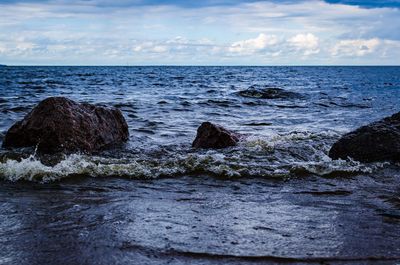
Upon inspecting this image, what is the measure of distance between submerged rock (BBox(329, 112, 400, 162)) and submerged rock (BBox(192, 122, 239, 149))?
214 centimetres

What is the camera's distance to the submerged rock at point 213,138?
31.2ft

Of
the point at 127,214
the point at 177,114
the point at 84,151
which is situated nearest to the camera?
→ the point at 127,214

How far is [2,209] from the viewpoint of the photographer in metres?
5.11

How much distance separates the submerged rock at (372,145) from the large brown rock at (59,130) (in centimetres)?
472

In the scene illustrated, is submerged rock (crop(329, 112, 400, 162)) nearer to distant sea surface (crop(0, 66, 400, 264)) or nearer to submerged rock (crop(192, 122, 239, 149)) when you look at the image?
distant sea surface (crop(0, 66, 400, 264))

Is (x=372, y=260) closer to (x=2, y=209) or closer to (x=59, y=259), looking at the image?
(x=59, y=259)

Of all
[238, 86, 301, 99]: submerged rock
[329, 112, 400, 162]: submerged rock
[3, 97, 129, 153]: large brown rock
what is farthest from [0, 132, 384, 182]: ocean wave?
[238, 86, 301, 99]: submerged rock

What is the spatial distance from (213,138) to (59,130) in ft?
10.2

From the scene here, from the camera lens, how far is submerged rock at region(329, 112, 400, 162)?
324 inches

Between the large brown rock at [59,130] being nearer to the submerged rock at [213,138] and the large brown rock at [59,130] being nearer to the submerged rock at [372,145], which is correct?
the submerged rock at [213,138]

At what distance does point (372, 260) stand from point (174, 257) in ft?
5.42

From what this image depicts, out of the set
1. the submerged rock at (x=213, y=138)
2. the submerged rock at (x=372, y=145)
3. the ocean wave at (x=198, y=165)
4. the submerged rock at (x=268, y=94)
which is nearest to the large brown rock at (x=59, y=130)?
the ocean wave at (x=198, y=165)

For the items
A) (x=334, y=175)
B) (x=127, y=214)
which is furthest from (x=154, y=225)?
(x=334, y=175)

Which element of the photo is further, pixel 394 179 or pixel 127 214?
pixel 394 179
